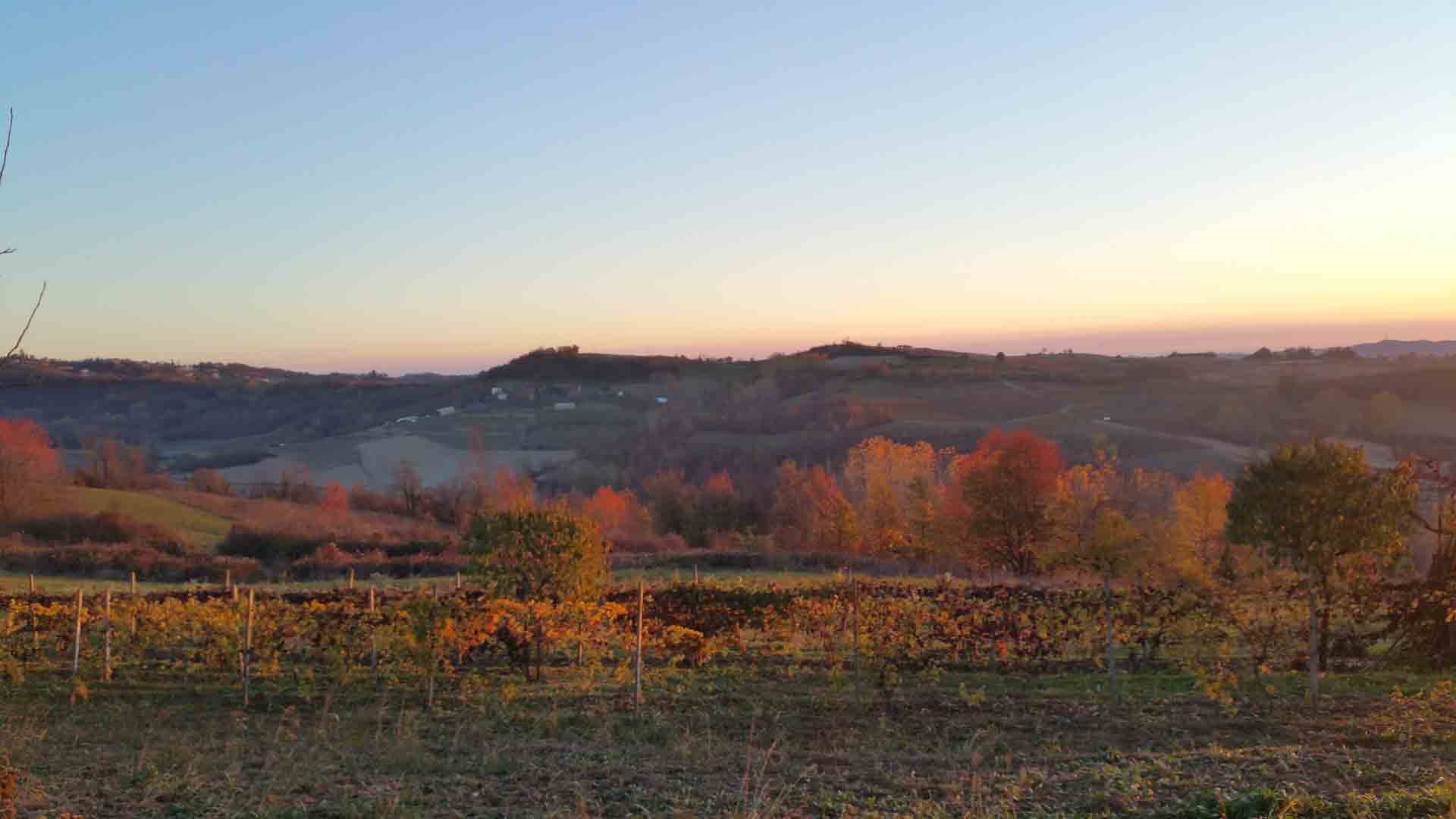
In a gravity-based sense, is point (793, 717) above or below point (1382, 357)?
below

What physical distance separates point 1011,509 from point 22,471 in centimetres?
4403

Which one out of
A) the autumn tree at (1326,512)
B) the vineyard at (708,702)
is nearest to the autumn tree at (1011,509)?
the vineyard at (708,702)

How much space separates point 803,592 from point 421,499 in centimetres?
4764

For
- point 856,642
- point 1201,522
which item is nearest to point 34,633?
point 856,642

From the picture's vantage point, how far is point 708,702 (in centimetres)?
1215

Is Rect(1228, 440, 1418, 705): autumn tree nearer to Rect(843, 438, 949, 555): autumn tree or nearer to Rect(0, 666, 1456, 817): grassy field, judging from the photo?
Rect(0, 666, 1456, 817): grassy field

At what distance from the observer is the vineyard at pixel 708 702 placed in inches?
309

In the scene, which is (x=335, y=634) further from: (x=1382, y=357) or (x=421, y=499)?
(x=1382, y=357)

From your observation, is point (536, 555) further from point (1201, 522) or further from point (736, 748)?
point (1201, 522)

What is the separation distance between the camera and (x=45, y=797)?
287 inches

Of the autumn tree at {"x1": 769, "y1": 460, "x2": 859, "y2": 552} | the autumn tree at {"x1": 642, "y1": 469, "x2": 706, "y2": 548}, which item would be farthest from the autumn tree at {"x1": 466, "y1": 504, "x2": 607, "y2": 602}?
the autumn tree at {"x1": 642, "y1": 469, "x2": 706, "y2": 548}

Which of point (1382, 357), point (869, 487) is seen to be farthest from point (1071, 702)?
point (1382, 357)

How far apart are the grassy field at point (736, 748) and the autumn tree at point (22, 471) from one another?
38.2 m

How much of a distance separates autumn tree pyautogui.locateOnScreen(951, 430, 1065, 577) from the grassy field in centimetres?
2071
